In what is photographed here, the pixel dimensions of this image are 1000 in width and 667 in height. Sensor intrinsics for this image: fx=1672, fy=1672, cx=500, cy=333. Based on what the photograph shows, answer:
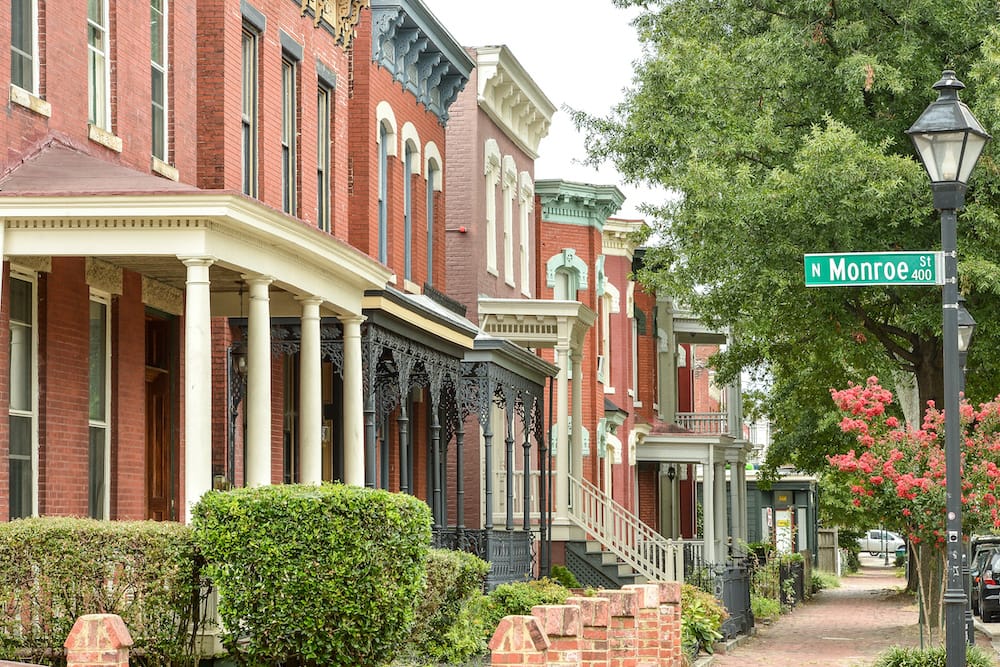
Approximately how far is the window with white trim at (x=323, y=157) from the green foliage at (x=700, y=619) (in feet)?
24.7

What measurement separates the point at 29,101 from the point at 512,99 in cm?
1919

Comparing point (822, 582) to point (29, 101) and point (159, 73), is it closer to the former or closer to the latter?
point (159, 73)

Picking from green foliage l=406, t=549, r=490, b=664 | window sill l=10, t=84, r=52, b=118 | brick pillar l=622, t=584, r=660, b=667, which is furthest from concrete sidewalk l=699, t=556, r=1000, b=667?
window sill l=10, t=84, r=52, b=118

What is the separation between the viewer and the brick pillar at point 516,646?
34.1 feet

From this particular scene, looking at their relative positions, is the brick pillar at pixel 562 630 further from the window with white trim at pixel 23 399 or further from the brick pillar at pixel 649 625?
the window with white trim at pixel 23 399

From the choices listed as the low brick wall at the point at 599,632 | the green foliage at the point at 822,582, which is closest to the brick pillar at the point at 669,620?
the low brick wall at the point at 599,632

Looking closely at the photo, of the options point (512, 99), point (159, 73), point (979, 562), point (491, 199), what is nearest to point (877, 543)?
point (979, 562)

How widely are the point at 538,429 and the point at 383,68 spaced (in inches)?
261

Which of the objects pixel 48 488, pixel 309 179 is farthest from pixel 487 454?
pixel 48 488

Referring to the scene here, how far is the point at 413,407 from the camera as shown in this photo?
27297 millimetres

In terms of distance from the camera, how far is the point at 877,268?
13703mm

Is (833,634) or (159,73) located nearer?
(159,73)

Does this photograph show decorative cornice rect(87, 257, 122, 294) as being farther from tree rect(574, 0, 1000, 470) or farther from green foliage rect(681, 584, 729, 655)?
tree rect(574, 0, 1000, 470)

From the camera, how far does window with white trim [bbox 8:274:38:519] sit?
14398 mm
